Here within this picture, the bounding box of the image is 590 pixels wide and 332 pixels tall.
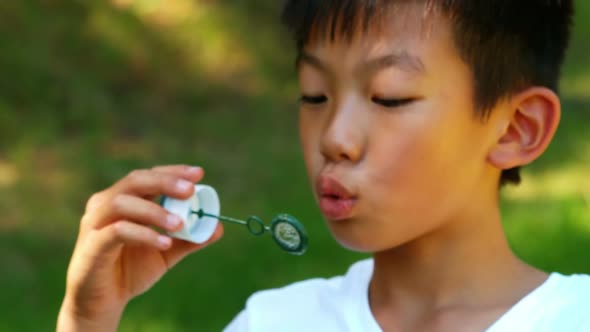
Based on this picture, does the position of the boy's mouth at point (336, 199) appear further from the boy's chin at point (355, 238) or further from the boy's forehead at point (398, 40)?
the boy's forehead at point (398, 40)

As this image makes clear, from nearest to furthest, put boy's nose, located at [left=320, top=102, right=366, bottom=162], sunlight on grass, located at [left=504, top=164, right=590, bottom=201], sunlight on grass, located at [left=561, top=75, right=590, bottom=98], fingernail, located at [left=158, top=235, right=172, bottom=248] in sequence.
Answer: boy's nose, located at [left=320, top=102, right=366, bottom=162], fingernail, located at [left=158, top=235, right=172, bottom=248], sunlight on grass, located at [left=504, top=164, right=590, bottom=201], sunlight on grass, located at [left=561, top=75, right=590, bottom=98]

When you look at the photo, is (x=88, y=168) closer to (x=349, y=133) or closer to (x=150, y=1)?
(x=150, y=1)

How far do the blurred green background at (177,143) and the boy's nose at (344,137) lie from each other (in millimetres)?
2050

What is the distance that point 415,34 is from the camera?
1.96 m

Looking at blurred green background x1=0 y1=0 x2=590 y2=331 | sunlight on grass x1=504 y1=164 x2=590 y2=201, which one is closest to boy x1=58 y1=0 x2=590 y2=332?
blurred green background x1=0 y1=0 x2=590 y2=331

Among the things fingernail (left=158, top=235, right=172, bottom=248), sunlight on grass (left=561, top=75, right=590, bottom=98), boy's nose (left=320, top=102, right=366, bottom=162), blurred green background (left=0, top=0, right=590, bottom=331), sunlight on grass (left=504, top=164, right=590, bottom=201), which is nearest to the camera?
boy's nose (left=320, top=102, right=366, bottom=162)

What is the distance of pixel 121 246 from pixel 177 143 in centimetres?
342

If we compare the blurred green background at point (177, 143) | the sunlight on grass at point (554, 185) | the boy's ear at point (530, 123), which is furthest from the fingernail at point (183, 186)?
the sunlight on grass at point (554, 185)

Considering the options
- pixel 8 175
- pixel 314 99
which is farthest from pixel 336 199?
pixel 8 175

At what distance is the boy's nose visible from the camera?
1917 millimetres

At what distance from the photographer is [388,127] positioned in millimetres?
1933

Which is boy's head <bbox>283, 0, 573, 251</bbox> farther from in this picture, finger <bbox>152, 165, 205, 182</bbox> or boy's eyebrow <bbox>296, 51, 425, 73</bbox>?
finger <bbox>152, 165, 205, 182</bbox>

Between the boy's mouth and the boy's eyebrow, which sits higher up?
the boy's eyebrow

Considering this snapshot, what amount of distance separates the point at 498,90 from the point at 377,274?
1.39 feet
